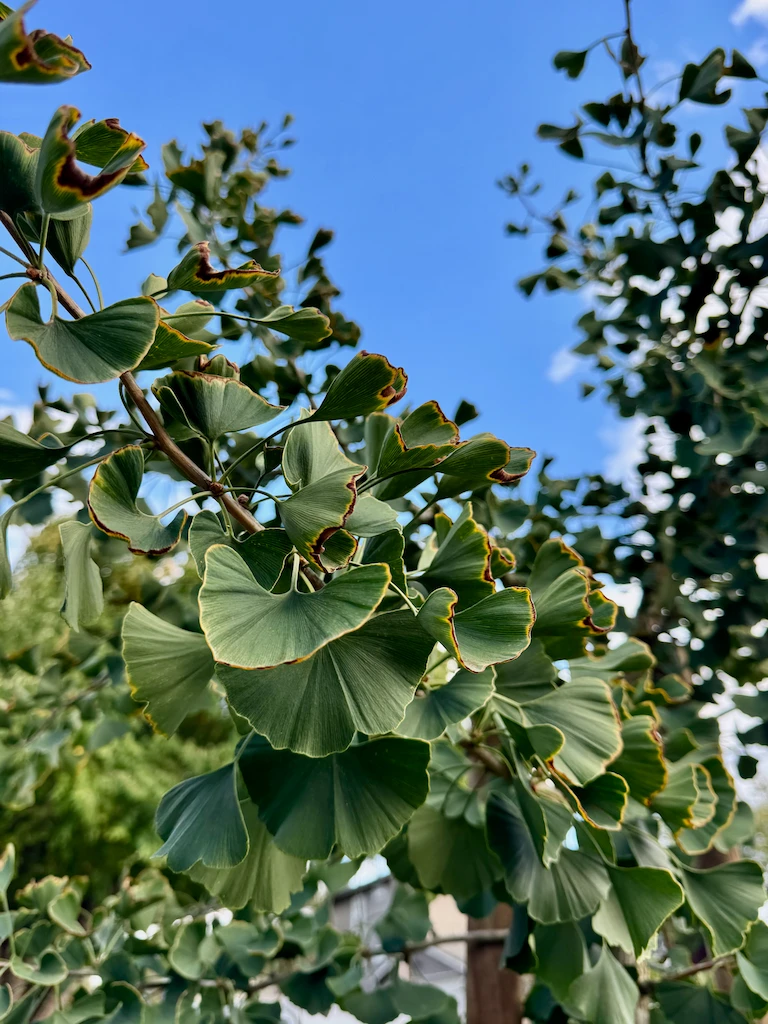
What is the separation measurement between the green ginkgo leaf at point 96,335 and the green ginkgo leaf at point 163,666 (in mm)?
149

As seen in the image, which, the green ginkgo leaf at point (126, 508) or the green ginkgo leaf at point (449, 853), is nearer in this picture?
the green ginkgo leaf at point (126, 508)

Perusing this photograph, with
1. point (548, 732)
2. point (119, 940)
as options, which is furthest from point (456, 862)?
point (119, 940)

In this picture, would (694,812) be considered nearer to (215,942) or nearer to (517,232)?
(215,942)

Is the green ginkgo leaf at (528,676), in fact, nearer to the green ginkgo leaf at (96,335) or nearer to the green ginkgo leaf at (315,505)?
the green ginkgo leaf at (315,505)

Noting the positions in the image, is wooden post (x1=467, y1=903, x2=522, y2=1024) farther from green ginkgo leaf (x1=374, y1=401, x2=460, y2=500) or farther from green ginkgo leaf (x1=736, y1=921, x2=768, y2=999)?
green ginkgo leaf (x1=374, y1=401, x2=460, y2=500)

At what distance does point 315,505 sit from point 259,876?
28 centimetres

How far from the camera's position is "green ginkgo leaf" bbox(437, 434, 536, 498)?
0.44 meters

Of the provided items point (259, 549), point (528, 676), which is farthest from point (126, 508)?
point (528, 676)

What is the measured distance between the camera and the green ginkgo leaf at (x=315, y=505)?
36 cm

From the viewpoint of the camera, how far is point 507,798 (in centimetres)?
62

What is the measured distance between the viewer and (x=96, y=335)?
348mm

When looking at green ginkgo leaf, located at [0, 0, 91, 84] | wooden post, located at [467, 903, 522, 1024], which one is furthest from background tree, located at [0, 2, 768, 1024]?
wooden post, located at [467, 903, 522, 1024]

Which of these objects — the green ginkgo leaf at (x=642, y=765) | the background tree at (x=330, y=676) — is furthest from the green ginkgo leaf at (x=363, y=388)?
the green ginkgo leaf at (x=642, y=765)

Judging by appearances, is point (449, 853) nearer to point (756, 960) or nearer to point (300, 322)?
point (756, 960)
